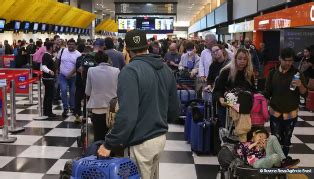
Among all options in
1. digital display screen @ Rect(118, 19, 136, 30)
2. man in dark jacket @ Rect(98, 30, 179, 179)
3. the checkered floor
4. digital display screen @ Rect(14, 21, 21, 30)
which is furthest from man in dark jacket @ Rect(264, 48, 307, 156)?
digital display screen @ Rect(118, 19, 136, 30)

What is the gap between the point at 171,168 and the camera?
5.26 m

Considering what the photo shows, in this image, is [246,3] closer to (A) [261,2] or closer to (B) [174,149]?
(A) [261,2]

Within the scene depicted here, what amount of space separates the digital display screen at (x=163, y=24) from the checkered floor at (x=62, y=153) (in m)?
13.1

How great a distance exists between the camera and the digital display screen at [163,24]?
68.6ft

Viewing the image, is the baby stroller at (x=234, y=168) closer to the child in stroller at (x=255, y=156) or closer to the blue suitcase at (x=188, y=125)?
the child in stroller at (x=255, y=156)

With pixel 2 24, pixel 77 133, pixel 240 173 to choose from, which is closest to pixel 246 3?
pixel 2 24

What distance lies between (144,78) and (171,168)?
2.79 meters

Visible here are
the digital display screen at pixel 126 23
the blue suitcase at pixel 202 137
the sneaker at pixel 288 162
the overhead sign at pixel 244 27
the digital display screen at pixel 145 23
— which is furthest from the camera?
the digital display screen at pixel 145 23

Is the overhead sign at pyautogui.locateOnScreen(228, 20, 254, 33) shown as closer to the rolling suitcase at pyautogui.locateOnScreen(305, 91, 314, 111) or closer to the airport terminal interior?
the airport terminal interior

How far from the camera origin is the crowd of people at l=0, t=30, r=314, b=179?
2.64 m

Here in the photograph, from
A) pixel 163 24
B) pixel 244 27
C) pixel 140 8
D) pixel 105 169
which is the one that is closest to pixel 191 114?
pixel 105 169

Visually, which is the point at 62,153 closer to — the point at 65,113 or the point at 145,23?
the point at 65,113

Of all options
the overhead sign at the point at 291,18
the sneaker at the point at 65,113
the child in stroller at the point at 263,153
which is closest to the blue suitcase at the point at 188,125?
the child in stroller at the point at 263,153

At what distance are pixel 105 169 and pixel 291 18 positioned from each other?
895 centimetres
